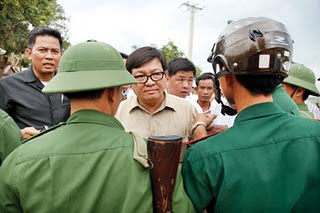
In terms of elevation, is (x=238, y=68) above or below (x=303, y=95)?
above

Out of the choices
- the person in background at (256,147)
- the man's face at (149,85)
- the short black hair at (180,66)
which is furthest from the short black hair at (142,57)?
the short black hair at (180,66)

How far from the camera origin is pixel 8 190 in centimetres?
152

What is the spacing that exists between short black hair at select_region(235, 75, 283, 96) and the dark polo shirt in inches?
84.2

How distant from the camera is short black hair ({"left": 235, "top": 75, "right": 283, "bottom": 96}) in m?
1.63

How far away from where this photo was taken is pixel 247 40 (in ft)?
5.47

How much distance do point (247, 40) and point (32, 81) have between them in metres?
2.40

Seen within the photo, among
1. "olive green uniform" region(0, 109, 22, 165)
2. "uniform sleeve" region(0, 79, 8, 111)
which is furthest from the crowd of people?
"uniform sleeve" region(0, 79, 8, 111)

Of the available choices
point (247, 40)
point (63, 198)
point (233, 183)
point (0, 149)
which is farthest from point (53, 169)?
point (247, 40)

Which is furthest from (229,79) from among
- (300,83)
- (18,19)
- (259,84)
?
(18,19)

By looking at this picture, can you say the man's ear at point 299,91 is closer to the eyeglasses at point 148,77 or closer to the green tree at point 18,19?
Answer: the eyeglasses at point 148,77

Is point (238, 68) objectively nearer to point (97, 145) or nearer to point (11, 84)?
point (97, 145)

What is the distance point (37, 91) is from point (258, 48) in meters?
2.40

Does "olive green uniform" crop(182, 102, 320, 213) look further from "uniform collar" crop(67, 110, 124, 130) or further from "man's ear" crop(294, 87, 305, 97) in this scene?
"man's ear" crop(294, 87, 305, 97)

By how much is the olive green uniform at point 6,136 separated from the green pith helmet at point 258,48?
1.45 meters
